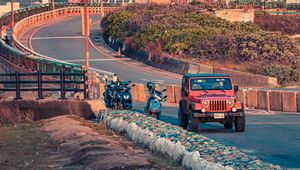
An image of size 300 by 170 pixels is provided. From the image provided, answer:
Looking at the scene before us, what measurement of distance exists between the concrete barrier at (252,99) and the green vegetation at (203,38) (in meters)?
15.9

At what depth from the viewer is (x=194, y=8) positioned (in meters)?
85.2

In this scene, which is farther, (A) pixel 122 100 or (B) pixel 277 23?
(B) pixel 277 23

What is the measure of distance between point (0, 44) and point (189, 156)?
51.7 m

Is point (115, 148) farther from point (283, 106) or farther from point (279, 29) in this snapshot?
point (279, 29)

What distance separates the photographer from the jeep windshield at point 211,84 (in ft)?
85.1

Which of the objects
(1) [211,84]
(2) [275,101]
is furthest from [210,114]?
(2) [275,101]

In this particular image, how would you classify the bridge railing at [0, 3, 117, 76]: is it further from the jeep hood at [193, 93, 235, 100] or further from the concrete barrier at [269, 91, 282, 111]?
the jeep hood at [193, 93, 235, 100]

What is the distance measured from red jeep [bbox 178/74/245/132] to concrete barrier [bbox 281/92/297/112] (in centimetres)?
836

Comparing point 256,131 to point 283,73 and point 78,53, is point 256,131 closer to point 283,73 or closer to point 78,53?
point 283,73

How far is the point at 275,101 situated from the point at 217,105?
35.2 feet

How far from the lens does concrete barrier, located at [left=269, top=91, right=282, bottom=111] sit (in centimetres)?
3478

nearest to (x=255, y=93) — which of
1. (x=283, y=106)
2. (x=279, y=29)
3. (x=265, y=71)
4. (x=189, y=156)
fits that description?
(x=283, y=106)

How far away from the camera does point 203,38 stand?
6412 centimetres

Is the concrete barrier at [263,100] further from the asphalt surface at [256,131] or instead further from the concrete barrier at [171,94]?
the concrete barrier at [171,94]
